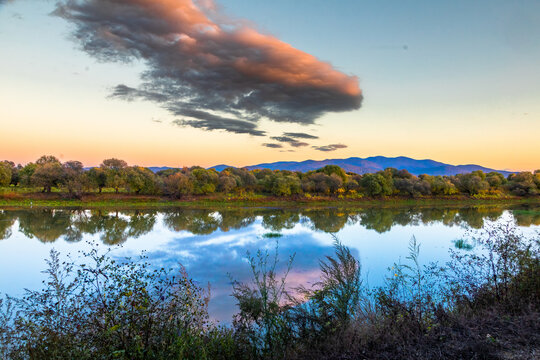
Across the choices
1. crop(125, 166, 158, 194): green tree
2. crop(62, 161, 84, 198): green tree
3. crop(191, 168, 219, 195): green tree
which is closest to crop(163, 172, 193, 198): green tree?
crop(191, 168, 219, 195): green tree

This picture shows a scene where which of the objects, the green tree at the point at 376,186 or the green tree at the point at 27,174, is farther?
the green tree at the point at 376,186

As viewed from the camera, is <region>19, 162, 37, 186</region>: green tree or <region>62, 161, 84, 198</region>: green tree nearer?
<region>62, 161, 84, 198</region>: green tree

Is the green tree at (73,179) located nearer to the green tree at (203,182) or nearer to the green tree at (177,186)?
the green tree at (177,186)

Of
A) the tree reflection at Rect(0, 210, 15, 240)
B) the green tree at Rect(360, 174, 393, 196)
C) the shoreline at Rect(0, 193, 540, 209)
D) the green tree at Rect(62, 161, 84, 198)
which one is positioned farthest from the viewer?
the green tree at Rect(360, 174, 393, 196)

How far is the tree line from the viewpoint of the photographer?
48469 millimetres

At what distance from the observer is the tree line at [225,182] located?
4847cm

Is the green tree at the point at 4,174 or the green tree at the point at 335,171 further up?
the green tree at the point at 335,171

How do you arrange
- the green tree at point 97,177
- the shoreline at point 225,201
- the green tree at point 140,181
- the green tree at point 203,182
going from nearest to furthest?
the shoreline at point 225,201, the green tree at point 97,177, the green tree at point 140,181, the green tree at point 203,182

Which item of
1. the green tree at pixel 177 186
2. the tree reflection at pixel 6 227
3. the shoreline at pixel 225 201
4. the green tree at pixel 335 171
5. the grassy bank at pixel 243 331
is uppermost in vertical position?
the green tree at pixel 335 171

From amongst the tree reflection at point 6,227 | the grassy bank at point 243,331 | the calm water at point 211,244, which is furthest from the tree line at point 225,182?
the grassy bank at point 243,331

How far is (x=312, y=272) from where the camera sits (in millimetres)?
13125

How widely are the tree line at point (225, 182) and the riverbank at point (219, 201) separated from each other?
1.67 m

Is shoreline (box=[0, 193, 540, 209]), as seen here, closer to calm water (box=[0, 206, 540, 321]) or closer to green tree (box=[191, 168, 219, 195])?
green tree (box=[191, 168, 219, 195])

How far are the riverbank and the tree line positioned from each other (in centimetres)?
167
